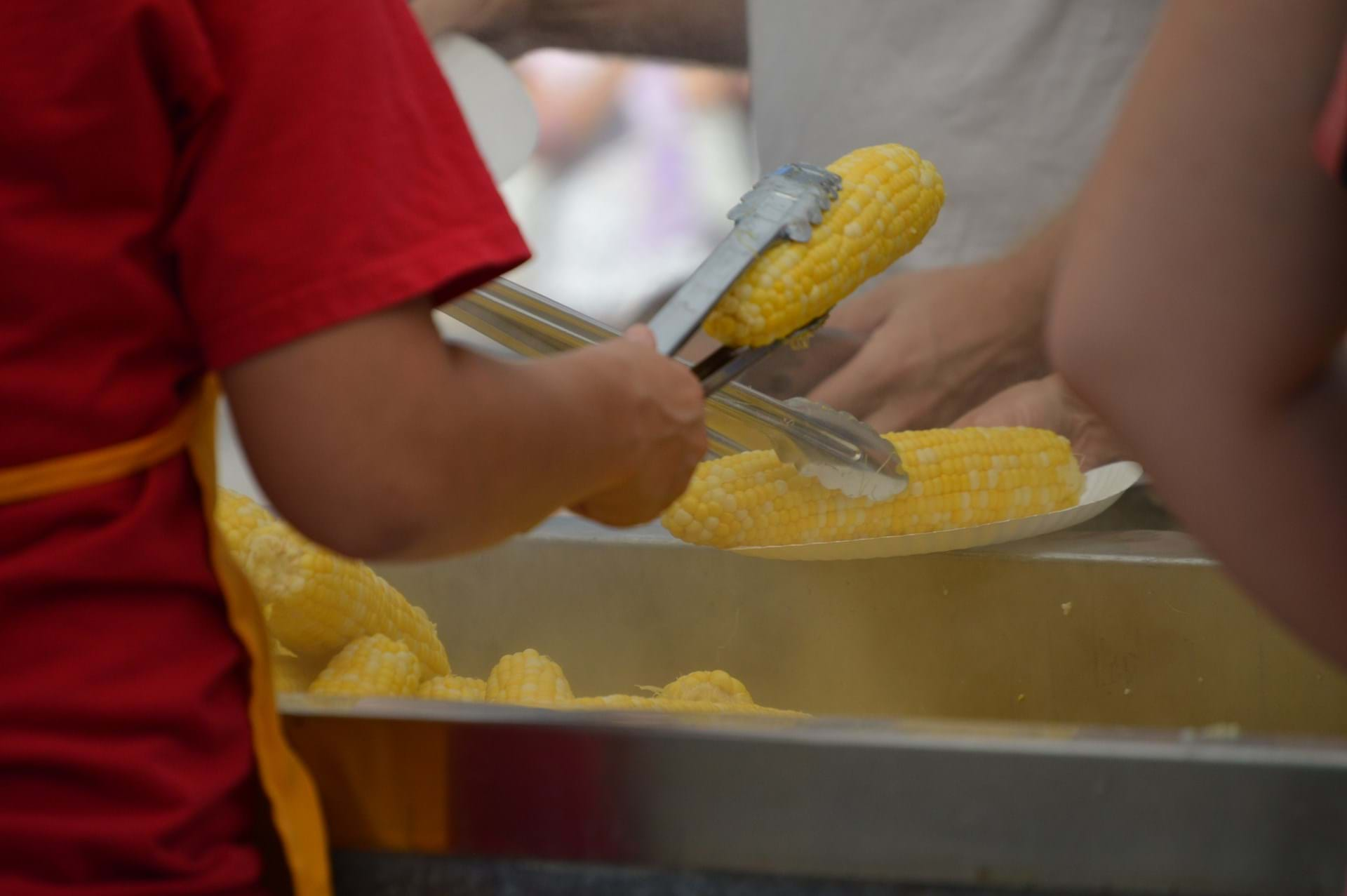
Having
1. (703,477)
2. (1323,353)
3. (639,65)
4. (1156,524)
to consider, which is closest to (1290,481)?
(1323,353)

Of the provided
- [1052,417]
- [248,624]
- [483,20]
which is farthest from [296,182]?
[483,20]

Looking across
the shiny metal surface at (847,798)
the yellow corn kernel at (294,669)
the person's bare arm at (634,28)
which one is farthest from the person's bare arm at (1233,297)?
the person's bare arm at (634,28)

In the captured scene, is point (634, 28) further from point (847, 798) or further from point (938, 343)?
point (847, 798)

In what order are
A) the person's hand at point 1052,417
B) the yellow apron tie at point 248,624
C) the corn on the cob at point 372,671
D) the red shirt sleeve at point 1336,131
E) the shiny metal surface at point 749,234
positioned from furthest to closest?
the person's hand at point 1052,417, the corn on the cob at point 372,671, the shiny metal surface at point 749,234, the yellow apron tie at point 248,624, the red shirt sleeve at point 1336,131

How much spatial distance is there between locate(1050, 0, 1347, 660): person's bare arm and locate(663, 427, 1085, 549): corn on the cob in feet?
1.51

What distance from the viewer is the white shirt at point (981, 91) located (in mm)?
1470

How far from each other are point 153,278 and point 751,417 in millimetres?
473

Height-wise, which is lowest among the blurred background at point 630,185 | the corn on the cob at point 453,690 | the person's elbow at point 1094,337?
the blurred background at point 630,185

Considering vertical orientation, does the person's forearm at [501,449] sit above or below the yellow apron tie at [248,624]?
above

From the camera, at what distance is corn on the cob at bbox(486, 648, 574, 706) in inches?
31.2


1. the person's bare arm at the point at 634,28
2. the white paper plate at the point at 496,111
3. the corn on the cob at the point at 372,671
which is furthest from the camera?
the person's bare arm at the point at 634,28

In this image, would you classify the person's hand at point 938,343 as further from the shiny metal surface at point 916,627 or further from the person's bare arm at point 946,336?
the shiny metal surface at point 916,627

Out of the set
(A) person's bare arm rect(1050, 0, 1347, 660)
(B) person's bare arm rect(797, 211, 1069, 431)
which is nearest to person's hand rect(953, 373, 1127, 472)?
(B) person's bare arm rect(797, 211, 1069, 431)

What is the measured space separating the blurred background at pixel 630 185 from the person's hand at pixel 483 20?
0.33 metres
